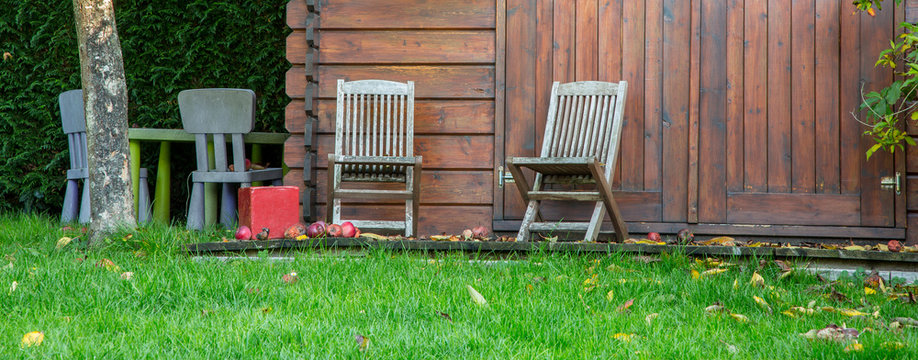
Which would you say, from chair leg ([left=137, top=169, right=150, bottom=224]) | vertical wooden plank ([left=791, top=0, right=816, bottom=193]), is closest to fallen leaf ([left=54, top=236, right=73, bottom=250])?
chair leg ([left=137, top=169, right=150, bottom=224])

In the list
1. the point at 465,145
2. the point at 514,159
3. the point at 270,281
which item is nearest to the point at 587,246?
the point at 514,159

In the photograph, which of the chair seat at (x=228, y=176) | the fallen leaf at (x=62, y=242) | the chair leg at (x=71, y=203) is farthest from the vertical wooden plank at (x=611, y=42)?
the chair leg at (x=71, y=203)

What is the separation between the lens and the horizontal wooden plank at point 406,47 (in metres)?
4.37

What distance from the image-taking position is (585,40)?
14.1 feet

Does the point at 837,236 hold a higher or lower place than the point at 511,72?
lower

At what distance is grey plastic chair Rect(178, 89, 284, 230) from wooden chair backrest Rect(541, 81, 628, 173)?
198 cm

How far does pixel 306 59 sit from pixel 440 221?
1242 millimetres

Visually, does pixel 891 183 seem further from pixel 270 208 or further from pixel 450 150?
pixel 270 208

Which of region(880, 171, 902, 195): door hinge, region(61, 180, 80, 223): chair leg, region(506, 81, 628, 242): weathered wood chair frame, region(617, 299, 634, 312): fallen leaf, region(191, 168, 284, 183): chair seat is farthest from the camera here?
region(61, 180, 80, 223): chair leg

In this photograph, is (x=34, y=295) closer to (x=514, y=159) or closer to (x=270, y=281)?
(x=270, y=281)

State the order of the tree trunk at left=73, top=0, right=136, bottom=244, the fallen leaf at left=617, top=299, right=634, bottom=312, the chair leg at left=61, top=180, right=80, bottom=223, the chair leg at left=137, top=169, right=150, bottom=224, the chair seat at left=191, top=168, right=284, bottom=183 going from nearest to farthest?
1. the fallen leaf at left=617, top=299, right=634, bottom=312
2. the tree trunk at left=73, top=0, right=136, bottom=244
3. the chair seat at left=191, top=168, right=284, bottom=183
4. the chair leg at left=137, top=169, right=150, bottom=224
5. the chair leg at left=61, top=180, right=80, bottom=223

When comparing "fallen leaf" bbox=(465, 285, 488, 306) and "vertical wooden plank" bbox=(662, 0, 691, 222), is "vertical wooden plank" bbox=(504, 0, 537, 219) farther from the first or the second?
"fallen leaf" bbox=(465, 285, 488, 306)

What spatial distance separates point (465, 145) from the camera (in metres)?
4.39

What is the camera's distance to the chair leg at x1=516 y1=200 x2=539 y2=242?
394 cm
